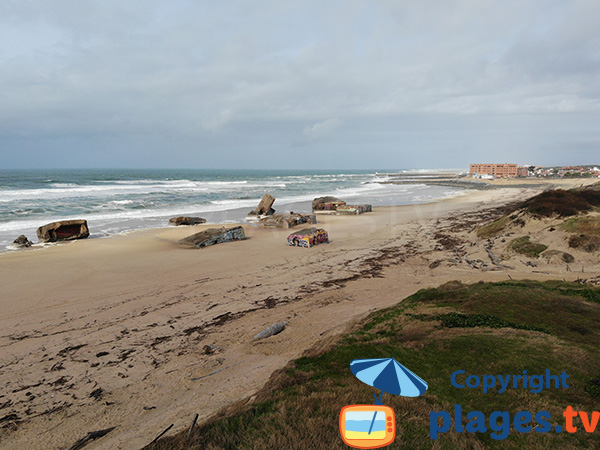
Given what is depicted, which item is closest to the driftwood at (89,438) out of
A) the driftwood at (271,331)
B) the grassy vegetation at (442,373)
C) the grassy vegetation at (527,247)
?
the grassy vegetation at (442,373)

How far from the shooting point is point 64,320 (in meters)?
11.1

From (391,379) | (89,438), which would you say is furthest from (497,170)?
(89,438)

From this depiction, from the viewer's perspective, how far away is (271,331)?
9859mm

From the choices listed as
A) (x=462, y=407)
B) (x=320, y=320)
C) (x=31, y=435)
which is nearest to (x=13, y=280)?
(x=31, y=435)

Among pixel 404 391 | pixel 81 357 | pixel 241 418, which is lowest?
pixel 81 357

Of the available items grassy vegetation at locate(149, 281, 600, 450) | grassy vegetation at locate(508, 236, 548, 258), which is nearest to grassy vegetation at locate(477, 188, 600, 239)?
grassy vegetation at locate(508, 236, 548, 258)

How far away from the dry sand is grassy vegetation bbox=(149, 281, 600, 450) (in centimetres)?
136

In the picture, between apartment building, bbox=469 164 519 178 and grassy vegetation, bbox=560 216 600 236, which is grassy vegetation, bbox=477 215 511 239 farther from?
apartment building, bbox=469 164 519 178

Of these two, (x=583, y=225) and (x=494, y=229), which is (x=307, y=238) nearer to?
(x=494, y=229)

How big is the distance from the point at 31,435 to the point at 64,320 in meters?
5.99

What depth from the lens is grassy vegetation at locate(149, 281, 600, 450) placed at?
4.38 m

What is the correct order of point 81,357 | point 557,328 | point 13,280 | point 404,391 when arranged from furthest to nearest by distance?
point 13,280
point 81,357
point 557,328
point 404,391

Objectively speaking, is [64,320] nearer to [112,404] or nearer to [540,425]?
[112,404]

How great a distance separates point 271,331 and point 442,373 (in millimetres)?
5268
